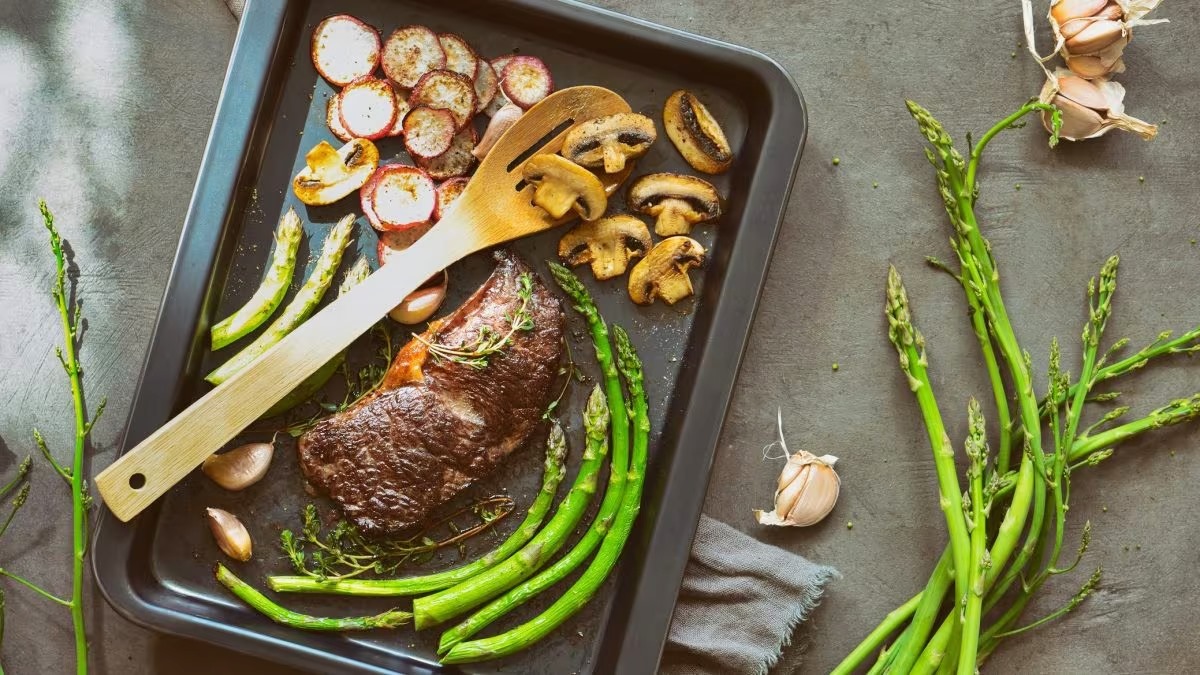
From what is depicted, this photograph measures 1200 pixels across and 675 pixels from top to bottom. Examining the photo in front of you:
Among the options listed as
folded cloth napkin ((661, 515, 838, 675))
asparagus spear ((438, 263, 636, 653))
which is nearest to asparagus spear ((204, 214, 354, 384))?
asparagus spear ((438, 263, 636, 653))

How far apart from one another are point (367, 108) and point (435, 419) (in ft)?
3.99

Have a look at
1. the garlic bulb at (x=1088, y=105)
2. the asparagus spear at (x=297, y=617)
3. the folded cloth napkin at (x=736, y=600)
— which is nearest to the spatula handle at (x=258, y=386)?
the asparagus spear at (x=297, y=617)

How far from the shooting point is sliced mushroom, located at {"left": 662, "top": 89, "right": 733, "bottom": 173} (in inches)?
133

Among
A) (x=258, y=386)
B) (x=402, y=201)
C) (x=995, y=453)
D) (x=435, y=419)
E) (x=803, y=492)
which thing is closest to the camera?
(x=258, y=386)

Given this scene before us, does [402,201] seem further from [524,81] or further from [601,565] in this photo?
[601,565]

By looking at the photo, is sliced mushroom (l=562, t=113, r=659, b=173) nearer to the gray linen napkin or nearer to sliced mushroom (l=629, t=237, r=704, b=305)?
sliced mushroom (l=629, t=237, r=704, b=305)

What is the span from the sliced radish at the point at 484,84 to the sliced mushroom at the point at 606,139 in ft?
1.16

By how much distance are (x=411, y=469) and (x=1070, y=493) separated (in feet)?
8.70

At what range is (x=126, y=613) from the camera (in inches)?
119

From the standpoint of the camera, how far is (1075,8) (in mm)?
3410

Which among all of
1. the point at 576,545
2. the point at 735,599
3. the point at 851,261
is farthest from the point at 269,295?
the point at 851,261

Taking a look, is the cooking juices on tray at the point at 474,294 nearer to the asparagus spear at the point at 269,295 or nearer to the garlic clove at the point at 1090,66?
the asparagus spear at the point at 269,295

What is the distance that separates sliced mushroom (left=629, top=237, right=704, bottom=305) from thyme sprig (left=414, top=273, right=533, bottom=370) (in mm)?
442

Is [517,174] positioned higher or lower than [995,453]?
higher
